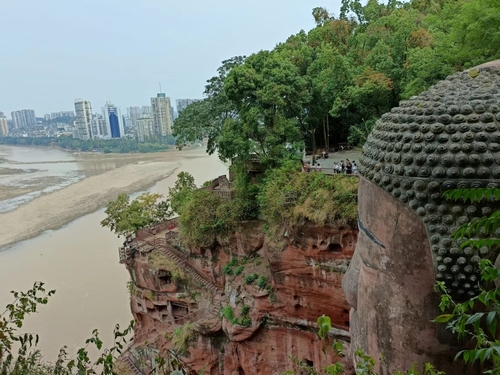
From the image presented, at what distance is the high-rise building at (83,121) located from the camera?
126 metres

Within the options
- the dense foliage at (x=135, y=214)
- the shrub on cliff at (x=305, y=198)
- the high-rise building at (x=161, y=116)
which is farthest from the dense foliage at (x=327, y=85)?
the high-rise building at (x=161, y=116)

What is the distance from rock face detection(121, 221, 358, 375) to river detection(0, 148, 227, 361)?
229 inches

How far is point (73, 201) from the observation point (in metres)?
48.9

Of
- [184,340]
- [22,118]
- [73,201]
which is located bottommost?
[184,340]

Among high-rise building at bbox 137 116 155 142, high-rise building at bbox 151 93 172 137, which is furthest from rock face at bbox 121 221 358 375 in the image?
high-rise building at bbox 137 116 155 142

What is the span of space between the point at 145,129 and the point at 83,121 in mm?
27092

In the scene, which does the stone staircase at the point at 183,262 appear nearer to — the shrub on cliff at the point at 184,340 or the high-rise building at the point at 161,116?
the shrub on cliff at the point at 184,340

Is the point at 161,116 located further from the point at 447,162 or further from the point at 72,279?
the point at 447,162

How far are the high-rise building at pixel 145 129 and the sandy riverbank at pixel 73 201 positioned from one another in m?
44.0

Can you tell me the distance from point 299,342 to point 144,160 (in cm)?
6874

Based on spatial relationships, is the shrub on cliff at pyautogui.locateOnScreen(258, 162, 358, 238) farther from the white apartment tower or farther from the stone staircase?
the white apartment tower

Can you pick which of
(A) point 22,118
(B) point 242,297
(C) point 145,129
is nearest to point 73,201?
(B) point 242,297

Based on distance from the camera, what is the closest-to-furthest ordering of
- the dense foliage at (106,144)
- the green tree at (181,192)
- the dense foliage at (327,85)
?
the dense foliage at (327,85) → the green tree at (181,192) → the dense foliage at (106,144)

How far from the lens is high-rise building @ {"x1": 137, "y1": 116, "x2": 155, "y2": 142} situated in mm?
110450
